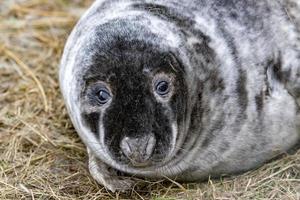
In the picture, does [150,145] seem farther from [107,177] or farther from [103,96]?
[107,177]

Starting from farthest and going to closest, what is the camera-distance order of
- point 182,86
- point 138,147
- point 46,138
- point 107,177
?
point 46,138, point 107,177, point 182,86, point 138,147

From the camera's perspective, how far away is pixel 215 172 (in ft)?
14.6

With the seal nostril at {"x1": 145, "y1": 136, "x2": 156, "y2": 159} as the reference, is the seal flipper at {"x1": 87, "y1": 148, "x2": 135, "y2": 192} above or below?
below

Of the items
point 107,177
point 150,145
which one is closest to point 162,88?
point 150,145

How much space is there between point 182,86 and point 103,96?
375 mm

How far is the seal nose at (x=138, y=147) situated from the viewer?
3.85 metres

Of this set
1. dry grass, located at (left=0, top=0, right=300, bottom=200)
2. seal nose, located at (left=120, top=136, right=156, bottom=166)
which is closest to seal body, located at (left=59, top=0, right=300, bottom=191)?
seal nose, located at (left=120, top=136, right=156, bottom=166)

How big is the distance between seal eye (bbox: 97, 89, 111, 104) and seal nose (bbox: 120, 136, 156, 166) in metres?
0.21

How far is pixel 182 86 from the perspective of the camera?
4.01m

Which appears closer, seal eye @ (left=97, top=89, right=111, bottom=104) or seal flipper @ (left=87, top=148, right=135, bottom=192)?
seal eye @ (left=97, top=89, right=111, bottom=104)

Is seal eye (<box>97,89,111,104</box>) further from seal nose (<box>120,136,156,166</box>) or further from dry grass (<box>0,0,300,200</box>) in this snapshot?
dry grass (<box>0,0,300,200</box>)

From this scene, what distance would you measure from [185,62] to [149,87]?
0.27m

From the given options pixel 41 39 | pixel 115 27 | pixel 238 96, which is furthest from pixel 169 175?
pixel 41 39

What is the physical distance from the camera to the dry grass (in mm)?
4367
